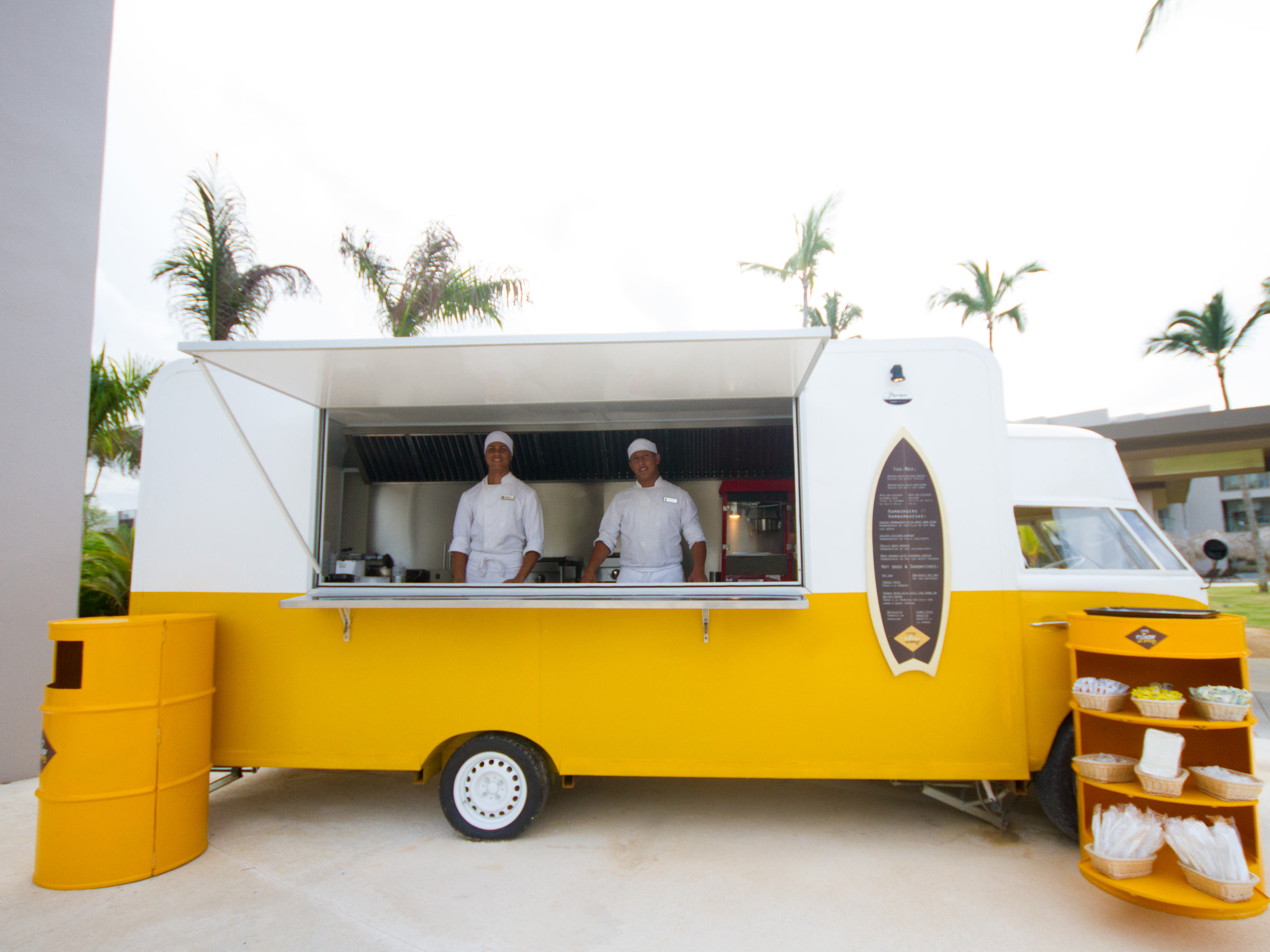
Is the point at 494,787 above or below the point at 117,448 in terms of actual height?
below

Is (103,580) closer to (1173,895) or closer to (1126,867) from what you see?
(1126,867)

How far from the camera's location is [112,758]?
337 cm

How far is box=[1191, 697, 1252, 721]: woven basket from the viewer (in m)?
2.87

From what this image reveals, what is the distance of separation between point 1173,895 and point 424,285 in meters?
10.6

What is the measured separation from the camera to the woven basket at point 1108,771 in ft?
9.97

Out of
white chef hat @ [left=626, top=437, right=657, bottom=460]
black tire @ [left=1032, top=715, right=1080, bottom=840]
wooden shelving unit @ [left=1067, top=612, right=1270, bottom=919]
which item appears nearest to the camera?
wooden shelving unit @ [left=1067, top=612, right=1270, bottom=919]

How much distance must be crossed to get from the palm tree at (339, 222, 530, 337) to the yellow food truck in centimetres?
671

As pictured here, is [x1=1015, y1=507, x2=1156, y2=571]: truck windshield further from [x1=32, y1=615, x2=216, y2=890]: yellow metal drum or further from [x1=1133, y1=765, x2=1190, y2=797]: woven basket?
[x1=32, y1=615, x2=216, y2=890]: yellow metal drum

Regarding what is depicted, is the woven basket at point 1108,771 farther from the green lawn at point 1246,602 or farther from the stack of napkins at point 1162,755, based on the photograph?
the green lawn at point 1246,602

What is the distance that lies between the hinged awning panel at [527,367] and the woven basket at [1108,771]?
2.15 metres

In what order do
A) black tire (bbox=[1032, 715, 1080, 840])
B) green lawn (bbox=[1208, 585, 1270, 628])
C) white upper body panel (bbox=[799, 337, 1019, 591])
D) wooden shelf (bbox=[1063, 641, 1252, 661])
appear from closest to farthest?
wooden shelf (bbox=[1063, 641, 1252, 661])
black tire (bbox=[1032, 715, 1080, 840])
white upper body panel (bbox=[799, 337, 1019, 591])
green lawn (bbox=[1208, 585, 1270, 628])

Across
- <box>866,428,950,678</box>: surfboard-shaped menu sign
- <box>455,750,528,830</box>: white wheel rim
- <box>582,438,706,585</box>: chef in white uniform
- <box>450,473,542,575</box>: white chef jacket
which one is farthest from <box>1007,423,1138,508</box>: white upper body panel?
<box>455,750,528,830</box>: white wheel rim

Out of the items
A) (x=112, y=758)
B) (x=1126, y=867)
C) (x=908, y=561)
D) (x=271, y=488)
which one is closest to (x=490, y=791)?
(x=112, y=758)

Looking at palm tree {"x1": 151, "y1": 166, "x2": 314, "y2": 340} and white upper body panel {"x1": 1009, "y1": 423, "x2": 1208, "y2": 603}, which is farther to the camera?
palm tree {"x1": 151, "y1": 166, "x2": 314, "y2": 340}
